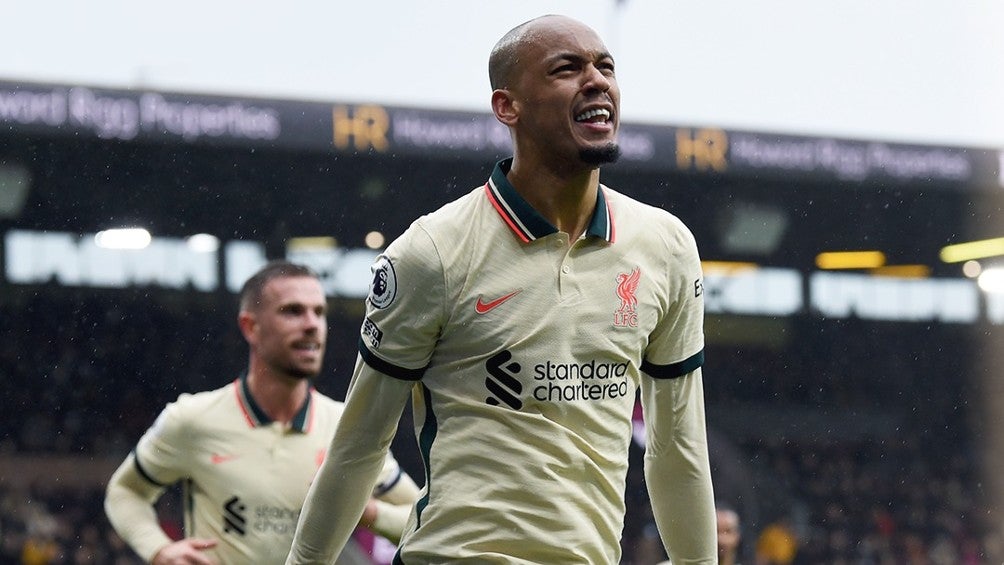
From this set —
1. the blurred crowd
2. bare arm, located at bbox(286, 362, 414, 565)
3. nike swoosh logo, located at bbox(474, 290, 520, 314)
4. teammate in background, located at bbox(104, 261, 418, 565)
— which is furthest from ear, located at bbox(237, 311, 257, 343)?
the blurred crowd

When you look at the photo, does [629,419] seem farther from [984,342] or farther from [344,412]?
[984,342]

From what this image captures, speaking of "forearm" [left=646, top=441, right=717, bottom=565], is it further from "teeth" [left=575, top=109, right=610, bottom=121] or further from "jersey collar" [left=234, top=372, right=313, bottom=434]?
"jersey collar" [left=234, top=372, right=313, bottom=434]

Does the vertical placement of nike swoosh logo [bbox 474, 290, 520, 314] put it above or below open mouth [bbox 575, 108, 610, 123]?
below

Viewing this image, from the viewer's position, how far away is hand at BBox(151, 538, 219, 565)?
4262 mm

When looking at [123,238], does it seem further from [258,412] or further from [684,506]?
[684,506]

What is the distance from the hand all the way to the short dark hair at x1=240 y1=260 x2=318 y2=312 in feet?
2.77

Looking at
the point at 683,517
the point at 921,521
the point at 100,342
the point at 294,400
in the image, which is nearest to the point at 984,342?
the point at 921,521

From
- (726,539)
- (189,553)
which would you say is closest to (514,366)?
(189,553)

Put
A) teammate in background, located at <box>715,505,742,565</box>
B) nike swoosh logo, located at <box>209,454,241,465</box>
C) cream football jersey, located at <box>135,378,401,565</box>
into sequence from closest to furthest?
cream football jersey, located at <box>135,378,401,565</box> → nike swoosh logo, located at <box>209,454,241,465</box> → teammate in background, located at <box>715,505,742,565</box>

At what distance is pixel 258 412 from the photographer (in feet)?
15.4

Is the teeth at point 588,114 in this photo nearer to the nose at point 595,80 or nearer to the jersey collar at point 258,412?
the nose at point 595,80

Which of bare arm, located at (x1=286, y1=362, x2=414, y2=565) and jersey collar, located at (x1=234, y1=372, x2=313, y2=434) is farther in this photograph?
jersey collar, located at (x1=234, y1=372, x2=313, y2=434)

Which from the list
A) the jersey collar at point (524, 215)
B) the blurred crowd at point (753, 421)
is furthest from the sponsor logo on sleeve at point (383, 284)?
the blurred crowd at point (753, 421)

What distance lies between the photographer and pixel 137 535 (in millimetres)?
4676
